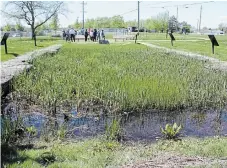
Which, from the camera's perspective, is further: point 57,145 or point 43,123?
point 43,123

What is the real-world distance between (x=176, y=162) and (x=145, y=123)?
2.59 m

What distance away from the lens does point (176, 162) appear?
4.84 m

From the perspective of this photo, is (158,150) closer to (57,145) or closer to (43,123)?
(57,145)

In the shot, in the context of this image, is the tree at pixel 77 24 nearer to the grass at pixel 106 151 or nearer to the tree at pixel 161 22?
the tree at pixel 161 22

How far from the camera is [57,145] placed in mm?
5703

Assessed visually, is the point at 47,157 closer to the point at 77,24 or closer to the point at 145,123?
the point at 145,123

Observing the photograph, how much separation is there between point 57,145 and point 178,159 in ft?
5.77

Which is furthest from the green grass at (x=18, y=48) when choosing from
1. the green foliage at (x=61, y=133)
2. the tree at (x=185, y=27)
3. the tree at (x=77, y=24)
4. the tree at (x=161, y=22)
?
the tree at (x=185, y=27)

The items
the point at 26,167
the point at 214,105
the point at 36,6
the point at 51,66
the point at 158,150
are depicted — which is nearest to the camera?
the point at 26,167

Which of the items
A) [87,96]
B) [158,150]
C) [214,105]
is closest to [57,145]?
[158,150]

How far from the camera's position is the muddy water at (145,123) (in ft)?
22.1

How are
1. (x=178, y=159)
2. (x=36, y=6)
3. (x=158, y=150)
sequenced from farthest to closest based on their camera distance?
(x=36, y=6) → (x=158, y=150) → (x=178, y=159)

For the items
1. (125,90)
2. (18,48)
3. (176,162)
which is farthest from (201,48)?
(176,162)

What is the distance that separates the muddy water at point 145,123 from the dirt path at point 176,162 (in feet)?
4.47
